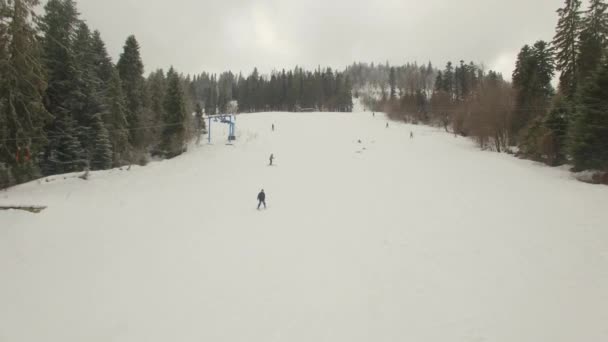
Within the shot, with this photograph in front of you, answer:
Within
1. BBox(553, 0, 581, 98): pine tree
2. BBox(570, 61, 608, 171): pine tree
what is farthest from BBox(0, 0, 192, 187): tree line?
BBox(553, 0, 581, 98): pine tree

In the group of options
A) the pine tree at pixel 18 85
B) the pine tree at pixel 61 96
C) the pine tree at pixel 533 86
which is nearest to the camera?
the pine tree at pixel 18 85

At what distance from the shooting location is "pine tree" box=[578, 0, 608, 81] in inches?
1091

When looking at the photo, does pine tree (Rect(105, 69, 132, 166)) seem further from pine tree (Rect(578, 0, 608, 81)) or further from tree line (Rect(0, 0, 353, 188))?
pine tree (Rect(578, 0, 608, 81))

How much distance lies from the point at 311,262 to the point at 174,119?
32771 millimetres

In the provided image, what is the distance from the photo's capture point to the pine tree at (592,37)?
90.9ft

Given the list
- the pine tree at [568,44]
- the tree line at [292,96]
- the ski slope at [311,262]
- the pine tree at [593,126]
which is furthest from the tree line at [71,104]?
the tree line at [292,96]

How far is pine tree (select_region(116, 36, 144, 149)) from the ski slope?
570 inches

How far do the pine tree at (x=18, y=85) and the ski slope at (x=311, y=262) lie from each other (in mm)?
3200

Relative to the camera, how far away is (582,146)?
2128 cm

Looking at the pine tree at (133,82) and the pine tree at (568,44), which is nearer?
the pine tree at (568,44)

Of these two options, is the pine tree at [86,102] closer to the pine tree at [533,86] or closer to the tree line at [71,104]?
the tree line at [71,104]

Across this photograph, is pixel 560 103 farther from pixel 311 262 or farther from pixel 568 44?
pixel 311 262

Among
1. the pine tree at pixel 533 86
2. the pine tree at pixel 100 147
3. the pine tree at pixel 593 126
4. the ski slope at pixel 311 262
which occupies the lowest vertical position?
the ski slope at pixel 311 262

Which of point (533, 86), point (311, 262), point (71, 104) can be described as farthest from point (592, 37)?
point (71, 104)
